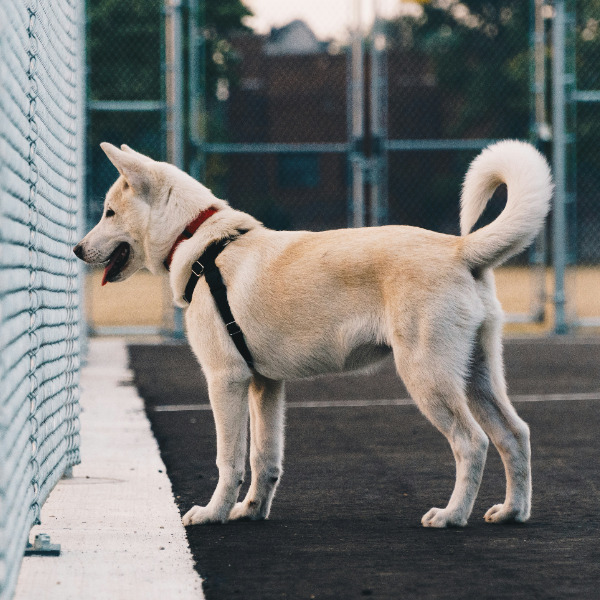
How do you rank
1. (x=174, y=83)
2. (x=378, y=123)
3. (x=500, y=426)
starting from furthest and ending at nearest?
(x=378, y=123) < (x=174, y=83) < (x=500, y=426)

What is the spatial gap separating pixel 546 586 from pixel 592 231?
1600 cm

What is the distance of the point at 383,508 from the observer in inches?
182

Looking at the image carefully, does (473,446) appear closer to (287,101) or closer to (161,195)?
(161,195)

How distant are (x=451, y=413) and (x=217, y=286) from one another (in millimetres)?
1109

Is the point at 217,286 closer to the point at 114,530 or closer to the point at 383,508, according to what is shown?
the point at 114,530

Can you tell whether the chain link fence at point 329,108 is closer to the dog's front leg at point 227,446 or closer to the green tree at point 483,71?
the green tree at point 483,71

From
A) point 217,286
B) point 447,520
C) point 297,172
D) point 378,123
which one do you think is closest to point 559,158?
point 378,123

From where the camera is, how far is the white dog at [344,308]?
13.6ft

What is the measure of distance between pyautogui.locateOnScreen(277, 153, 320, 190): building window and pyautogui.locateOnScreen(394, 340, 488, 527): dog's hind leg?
10.4 m

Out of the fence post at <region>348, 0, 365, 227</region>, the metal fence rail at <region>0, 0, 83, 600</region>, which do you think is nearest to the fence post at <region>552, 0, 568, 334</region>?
the fence post at <region>348, 0, 365, 227</region>

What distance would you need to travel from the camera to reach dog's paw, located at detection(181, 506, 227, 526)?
4.29 meters

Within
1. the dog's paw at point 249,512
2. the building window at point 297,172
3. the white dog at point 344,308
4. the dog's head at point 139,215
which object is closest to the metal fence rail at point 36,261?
the dog's head at point 139,215

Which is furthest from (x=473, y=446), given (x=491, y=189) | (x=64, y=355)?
(x=64, y=355)

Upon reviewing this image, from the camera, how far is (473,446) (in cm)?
415
